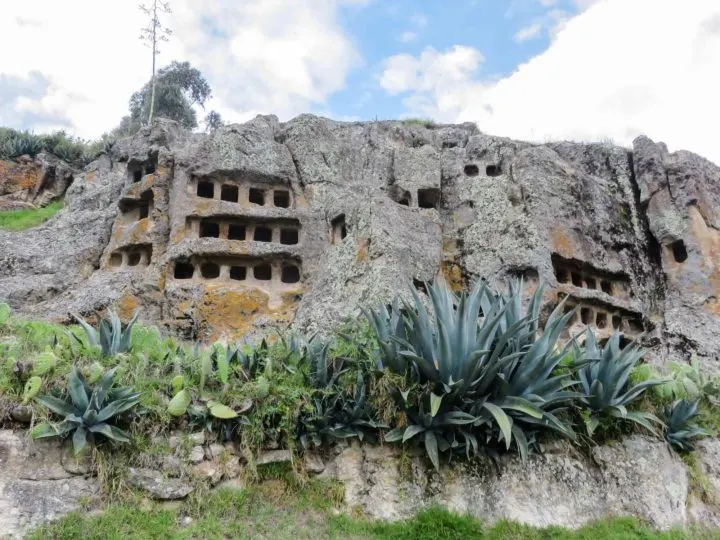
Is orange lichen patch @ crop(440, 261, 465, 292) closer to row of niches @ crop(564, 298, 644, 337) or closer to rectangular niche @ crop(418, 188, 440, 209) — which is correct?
rectangular niche @ crop(418, 188, 440, 209)

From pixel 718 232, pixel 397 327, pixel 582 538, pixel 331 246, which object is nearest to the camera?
pixel 582 538

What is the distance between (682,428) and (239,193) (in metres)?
12.9

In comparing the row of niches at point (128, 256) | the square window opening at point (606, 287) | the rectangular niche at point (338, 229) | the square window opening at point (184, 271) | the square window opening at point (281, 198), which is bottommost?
the square window opening at point (606, 287)

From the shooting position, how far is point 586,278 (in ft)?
52.7

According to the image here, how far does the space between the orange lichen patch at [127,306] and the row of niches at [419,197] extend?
24.8 ft

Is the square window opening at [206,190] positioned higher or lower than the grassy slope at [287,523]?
higher

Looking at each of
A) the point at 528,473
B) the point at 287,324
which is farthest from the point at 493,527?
the point at 287,324

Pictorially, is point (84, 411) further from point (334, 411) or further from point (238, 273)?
point (238, 273)

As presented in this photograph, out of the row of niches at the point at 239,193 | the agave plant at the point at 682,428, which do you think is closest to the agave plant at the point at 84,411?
the agave plant at the point at 682,428

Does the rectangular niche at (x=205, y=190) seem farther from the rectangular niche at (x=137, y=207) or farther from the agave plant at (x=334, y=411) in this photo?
the agave plant at (x=334, y=411)

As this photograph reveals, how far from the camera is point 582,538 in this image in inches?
214

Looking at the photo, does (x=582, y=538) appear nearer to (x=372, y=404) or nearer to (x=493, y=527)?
(x=493, y=527)

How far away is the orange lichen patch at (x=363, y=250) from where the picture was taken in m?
13.2

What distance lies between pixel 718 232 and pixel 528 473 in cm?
1380
